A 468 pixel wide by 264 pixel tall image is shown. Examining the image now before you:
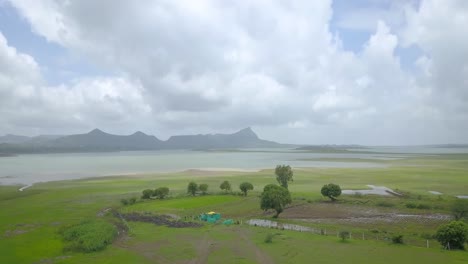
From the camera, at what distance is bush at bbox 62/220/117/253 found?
1310 inches

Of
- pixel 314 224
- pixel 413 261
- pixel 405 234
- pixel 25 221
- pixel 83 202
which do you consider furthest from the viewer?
pixel 83 202

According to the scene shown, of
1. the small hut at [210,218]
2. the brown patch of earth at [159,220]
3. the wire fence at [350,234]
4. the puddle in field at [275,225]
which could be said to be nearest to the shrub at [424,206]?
the wire fence at [350,234]

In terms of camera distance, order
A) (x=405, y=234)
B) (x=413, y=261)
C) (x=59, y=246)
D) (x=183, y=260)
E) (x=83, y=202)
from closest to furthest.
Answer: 1. (x=413, y=261)
2. (x=183, y=260)
3. (x=59, y=246)
4. (x=405, y=234)
5. (x=83, y=202)

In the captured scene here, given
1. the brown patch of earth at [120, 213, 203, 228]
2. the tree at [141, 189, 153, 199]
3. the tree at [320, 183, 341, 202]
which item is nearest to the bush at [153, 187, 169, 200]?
the tree at [141, 189, 153, 199]

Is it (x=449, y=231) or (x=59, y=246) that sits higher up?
(x=449, y=231)

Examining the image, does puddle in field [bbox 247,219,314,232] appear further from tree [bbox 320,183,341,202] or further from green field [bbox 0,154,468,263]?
tree [bbox 320,183,341,202]

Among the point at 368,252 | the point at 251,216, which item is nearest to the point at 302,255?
the point at 368,252

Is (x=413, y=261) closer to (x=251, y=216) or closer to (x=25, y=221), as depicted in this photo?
(x=251, y=216)

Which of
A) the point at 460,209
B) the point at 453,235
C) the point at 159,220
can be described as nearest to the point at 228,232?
the point at 159,220

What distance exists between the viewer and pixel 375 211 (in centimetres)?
4984

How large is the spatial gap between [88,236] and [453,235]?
110 ft

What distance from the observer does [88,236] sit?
116 ft

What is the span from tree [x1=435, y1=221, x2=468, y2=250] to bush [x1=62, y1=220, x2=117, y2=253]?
3075 cm

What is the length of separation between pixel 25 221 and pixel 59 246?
16.1m
